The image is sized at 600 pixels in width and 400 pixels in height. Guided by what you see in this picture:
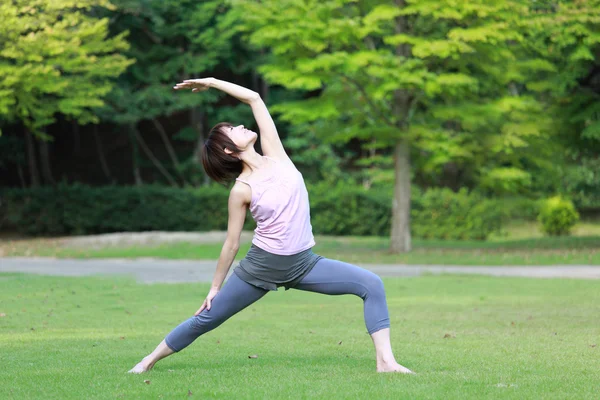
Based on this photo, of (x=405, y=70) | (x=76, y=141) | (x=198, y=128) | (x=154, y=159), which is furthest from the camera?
(x=76, y=141)

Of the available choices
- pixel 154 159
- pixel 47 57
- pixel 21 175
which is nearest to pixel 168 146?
pixel 154 159

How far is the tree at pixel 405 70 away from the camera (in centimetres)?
2267

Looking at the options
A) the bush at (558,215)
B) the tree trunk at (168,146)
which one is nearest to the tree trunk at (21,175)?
the tree trunk at (168,146)

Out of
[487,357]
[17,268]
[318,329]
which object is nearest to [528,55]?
[17,268]

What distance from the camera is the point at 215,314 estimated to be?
258 inches

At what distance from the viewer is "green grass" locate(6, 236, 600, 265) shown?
22875 mm

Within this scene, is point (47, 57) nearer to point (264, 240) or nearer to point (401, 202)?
point (401, 202)

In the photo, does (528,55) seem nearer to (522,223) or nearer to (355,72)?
(355,72)

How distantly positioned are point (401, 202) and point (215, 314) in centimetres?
1957

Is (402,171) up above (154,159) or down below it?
above

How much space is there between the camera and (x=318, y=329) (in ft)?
A: 33.1

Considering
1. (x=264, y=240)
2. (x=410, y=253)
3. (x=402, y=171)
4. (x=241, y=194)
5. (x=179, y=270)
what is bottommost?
(x=410, y=253)

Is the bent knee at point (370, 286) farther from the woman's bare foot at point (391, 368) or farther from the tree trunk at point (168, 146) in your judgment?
the tree trunk at point (168, 146)

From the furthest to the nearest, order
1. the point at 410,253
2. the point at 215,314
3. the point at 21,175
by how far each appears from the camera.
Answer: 1. the point at 21,175
2. the point at 410,253
3. the point at 215,314
